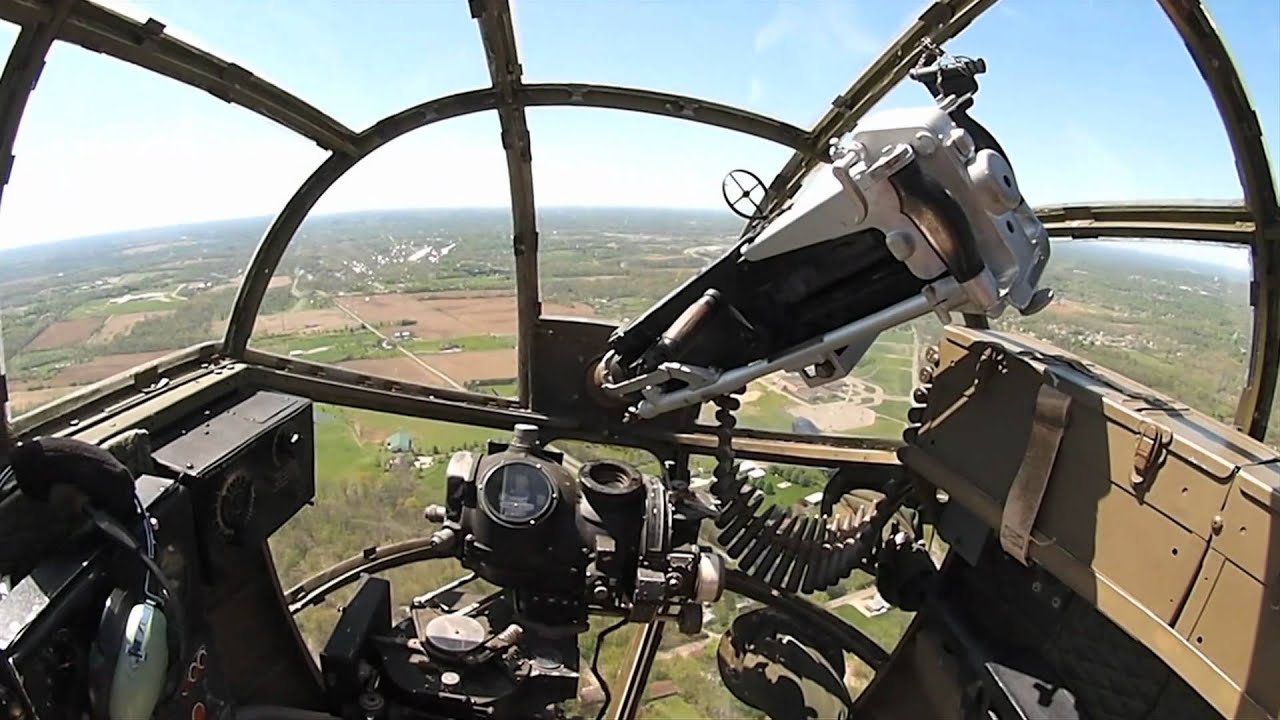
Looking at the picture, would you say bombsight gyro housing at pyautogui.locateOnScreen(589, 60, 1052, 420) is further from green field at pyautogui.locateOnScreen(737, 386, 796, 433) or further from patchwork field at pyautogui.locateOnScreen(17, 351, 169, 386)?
patchwork field at pyautogui.locateOnScreen(17, 351, 169, 386)

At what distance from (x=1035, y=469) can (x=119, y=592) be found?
2.57 m

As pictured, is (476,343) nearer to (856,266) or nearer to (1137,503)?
(856,266)

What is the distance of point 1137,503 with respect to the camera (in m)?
2.34

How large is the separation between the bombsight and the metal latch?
4.50ft

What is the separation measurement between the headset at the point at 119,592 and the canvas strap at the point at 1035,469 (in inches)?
96.0

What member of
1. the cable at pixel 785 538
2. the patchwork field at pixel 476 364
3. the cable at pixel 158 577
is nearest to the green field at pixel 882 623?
the cable at pixel 785 538

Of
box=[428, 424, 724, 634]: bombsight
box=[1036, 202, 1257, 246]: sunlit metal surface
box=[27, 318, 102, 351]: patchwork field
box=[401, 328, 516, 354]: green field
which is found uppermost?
box=[1036, 202, 1257, 246]: sunlit metal surface

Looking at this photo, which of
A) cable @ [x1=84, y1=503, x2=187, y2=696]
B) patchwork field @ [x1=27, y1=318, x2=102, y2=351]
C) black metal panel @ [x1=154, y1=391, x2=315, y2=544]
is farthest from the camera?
patchwork field @ [x1=27, y1=318, x2=102, y2=351]

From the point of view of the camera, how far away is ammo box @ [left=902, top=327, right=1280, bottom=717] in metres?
2.04

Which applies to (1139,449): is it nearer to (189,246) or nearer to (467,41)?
(467,41)

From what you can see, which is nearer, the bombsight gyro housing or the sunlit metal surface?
the bombsight gyro housing

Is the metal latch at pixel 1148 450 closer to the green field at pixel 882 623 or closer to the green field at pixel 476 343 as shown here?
the green field at pixel 882 623

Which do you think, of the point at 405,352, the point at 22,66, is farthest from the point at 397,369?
the point at 22,66

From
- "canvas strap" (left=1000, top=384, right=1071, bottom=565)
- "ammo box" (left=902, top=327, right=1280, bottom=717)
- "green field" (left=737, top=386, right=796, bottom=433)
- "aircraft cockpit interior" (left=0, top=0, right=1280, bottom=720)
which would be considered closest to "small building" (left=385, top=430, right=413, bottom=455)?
"aircraft cockpit interior" (left=0, top=0, right=1280, bottom=720)
